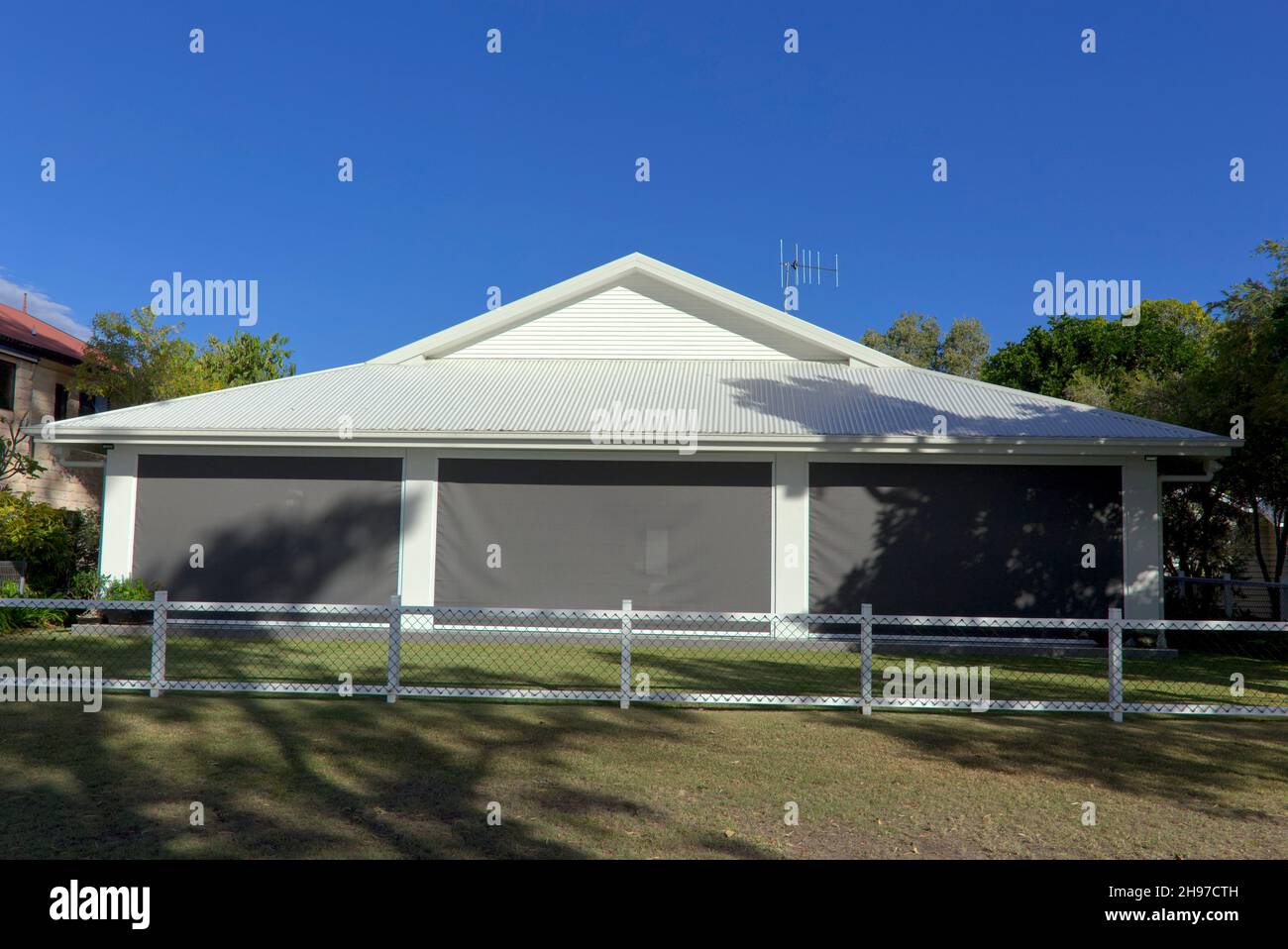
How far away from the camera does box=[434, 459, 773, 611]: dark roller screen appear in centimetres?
1600

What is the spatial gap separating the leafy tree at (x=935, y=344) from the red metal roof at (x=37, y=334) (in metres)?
43.3

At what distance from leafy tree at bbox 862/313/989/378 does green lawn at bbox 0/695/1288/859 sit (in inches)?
1998

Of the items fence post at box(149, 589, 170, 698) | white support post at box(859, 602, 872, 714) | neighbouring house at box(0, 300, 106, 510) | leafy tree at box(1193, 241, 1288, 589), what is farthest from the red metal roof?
leafy tree at box(1193, 241, 1288, 589)

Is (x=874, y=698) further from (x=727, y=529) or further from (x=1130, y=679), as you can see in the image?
(x=727, y=529)

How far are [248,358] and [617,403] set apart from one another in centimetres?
3199

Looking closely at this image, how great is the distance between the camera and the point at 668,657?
14.4m

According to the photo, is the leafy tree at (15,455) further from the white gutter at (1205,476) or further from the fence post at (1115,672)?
the white gutter at (1205,476)

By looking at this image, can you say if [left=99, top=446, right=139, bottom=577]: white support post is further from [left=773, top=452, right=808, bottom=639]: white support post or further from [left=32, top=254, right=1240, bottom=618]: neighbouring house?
[left=773, top=452, right=808, bottom=639]: white support post

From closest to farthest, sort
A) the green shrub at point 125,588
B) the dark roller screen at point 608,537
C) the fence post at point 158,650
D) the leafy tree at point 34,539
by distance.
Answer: the fence post at point 158,650
the green shrub at point 125,588
the dark roller screen at point 608,537
the leafy tree at point 34,539

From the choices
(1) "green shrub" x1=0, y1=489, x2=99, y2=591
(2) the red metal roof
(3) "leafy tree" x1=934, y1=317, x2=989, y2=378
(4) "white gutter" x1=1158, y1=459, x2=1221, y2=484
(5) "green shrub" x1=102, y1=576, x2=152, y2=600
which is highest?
(3) "leafy tree" x1=934, y1=317, x2=989, y2=378

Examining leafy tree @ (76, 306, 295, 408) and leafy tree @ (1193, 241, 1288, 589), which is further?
leafy tree @ (76, 306, 295, 408)

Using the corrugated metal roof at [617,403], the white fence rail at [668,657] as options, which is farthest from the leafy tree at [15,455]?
the white fence rail at [668,657]

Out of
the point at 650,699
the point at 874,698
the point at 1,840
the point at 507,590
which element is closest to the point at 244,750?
the point at 1,840

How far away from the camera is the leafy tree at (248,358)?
41.9 meters
